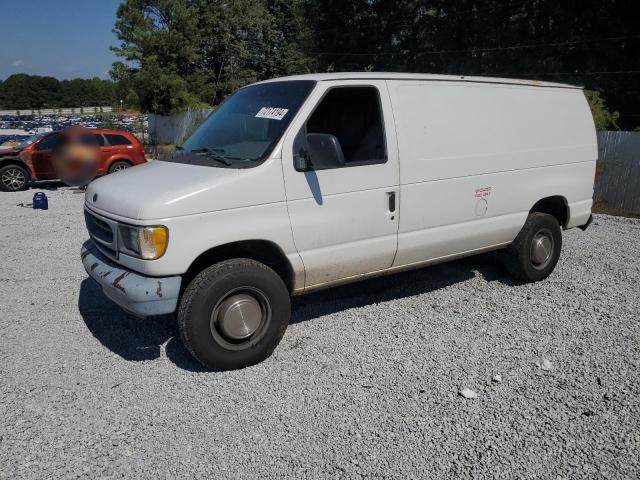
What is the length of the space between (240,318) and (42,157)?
1238 centimetres

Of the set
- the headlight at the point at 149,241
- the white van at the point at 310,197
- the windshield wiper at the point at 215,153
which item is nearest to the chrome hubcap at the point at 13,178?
the white van at the point at 310,197

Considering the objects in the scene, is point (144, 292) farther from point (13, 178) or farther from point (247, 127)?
point (13, 178)

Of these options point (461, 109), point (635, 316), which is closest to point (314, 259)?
point (461, 109)

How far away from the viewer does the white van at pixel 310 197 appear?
3596 mm

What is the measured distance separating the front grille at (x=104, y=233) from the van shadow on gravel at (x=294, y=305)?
34.5 inches

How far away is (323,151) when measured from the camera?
3.91 metres

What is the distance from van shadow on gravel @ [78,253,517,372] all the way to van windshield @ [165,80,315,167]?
1.57 meters

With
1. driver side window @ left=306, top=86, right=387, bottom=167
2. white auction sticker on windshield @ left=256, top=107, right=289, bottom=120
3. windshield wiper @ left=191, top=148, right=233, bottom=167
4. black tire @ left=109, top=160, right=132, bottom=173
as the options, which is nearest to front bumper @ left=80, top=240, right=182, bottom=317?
windshield wiper @ left=191, top=148, right=233, bottom=167

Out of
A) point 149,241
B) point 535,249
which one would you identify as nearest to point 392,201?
point 149,241

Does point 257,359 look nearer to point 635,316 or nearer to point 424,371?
point 424,371

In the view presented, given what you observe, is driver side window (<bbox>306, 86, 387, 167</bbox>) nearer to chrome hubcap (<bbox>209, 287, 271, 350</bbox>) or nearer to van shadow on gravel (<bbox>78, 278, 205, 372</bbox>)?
chrome hubcap (<bbox>209, 287, 271, 350</bbox>)

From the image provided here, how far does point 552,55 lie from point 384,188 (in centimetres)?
2183

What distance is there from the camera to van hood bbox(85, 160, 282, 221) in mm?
3459

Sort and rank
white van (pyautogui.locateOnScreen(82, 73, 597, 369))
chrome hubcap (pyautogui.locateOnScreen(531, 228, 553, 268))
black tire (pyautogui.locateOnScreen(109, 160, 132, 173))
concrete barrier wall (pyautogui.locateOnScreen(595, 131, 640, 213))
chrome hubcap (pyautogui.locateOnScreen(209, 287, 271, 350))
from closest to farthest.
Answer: white van (pyautogui.locateOnScreen(82, 73, 597, 369)), chrome hubcap (pyautogui.locateOnScreen(209, 287, 271, 350)), chrome hubcap (pyautogui.locateOnScreen(531, 228, 553, 268)), concrete barrier wall (pyautogui.locateOnScreen(595, 131, 640, 213)), black tire (pyautogui.locateOnScreen(109, 160, 132, 173))
